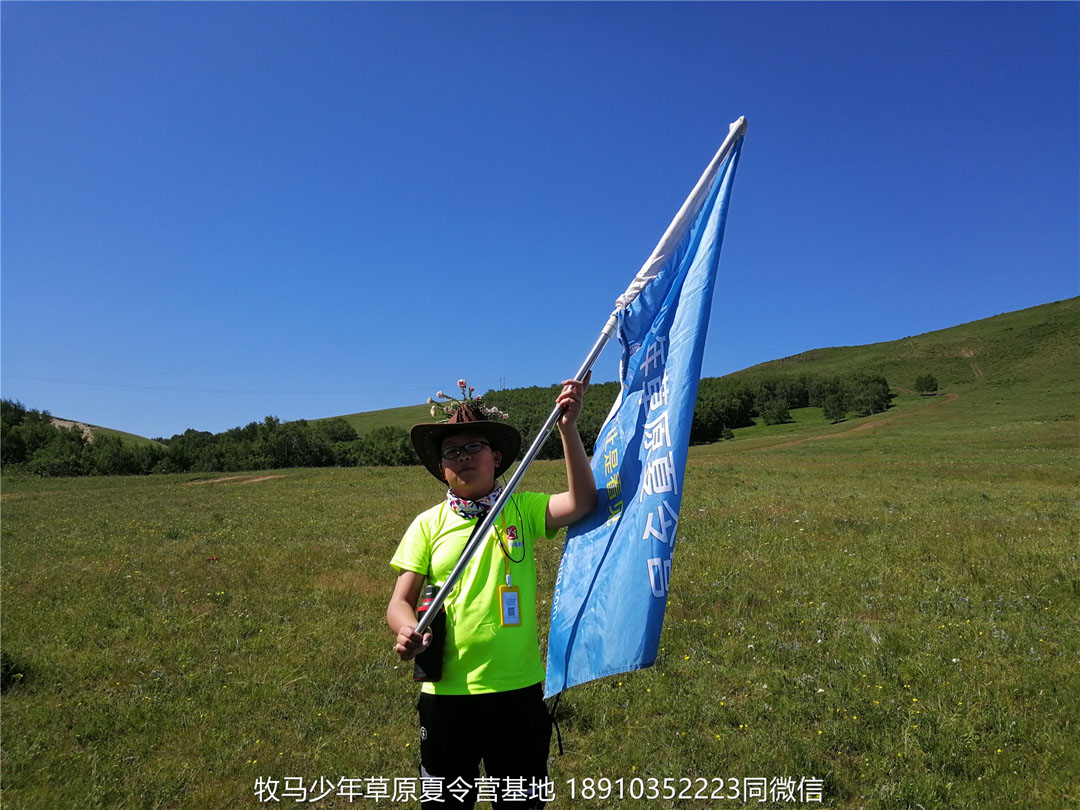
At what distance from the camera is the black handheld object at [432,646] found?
10.4 feet

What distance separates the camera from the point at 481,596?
342 centimetres

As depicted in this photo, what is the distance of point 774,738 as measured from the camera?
611cm

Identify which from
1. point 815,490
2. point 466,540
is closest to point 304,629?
point 466,540

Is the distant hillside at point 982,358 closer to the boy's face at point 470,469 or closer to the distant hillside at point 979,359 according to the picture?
the distant hillside at point 979,359

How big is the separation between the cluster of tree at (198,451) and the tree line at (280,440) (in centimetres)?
14

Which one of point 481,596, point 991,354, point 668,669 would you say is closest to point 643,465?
point 481,596

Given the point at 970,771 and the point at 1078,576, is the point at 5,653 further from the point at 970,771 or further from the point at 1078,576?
the point at 1078,576

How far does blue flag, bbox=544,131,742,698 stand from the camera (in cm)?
309

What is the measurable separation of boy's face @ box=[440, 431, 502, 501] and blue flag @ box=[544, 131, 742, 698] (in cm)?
68

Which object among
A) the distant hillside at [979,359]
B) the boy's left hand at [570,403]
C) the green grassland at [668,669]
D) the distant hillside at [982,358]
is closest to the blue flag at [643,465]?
the boy's left hand at [570,403]

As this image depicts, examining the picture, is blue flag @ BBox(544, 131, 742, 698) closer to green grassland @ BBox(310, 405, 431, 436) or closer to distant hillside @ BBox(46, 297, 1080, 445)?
distant hillside @ BBox(46, 297, 1080, 445)

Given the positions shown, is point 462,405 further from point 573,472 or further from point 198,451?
point 198,451

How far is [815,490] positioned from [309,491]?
1020 inches

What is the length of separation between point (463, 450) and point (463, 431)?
0.11 metres
